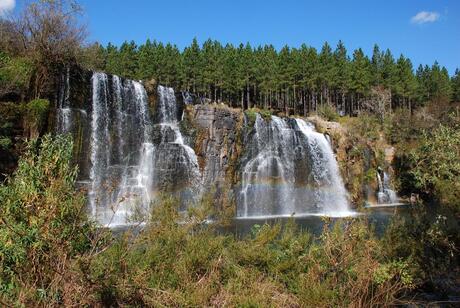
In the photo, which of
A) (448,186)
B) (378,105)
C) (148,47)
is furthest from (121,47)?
(448,186)

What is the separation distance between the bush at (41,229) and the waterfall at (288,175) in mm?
22872

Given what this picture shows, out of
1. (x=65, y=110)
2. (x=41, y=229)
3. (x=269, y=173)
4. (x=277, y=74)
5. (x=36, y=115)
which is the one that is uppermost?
(x=277, y=74)

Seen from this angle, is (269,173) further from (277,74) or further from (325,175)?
(277,74)

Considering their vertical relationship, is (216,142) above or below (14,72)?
below

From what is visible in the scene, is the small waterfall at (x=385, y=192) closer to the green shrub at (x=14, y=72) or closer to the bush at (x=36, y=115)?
the bush at (x=36, y=115)

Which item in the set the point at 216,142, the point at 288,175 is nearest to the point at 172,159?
the point at 216,142

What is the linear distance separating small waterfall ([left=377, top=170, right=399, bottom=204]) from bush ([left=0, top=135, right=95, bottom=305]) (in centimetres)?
3521

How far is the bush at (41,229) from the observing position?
4703 mm

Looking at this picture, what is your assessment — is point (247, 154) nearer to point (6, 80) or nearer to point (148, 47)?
point (6, 80)

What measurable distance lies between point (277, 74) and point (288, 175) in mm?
32703

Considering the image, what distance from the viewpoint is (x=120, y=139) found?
84.2ft

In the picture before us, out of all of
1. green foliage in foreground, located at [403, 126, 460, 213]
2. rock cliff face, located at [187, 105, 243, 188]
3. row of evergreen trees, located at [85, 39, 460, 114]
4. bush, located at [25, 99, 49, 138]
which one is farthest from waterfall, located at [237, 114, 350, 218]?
row of evergreen trees, located at [85, 39, 460, 114]

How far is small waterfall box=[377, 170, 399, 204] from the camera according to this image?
37.1 m


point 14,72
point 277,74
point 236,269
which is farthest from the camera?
point 277,74
